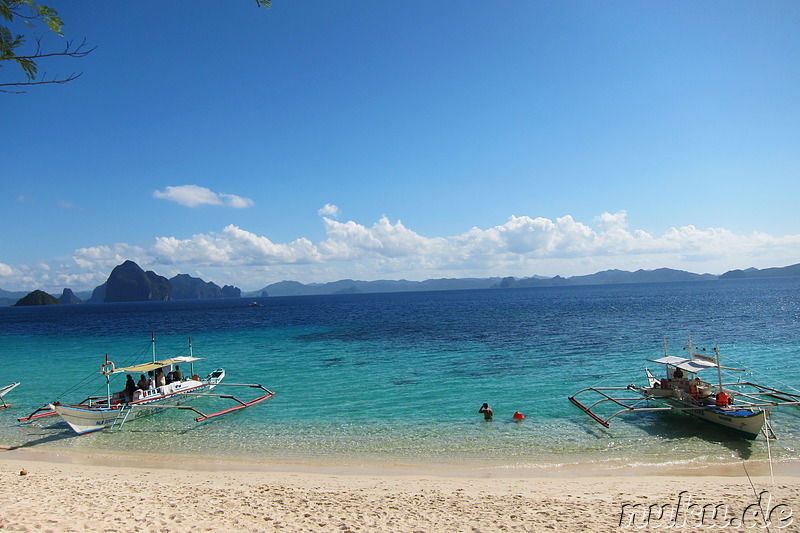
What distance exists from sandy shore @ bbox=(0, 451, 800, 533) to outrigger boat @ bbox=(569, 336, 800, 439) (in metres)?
2.71

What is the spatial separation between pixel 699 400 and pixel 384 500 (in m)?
14.9

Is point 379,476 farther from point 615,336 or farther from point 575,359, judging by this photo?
A: point 615,336

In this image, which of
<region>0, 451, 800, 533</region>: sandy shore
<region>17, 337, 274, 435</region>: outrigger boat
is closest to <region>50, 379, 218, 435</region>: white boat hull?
<region>17, 337, 274, 435</region>: outrigger boat

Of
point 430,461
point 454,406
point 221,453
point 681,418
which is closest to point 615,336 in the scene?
point 681,418

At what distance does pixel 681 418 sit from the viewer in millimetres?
19125

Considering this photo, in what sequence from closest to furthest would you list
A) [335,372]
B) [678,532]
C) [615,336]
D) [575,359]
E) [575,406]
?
[678,532] < [575,406] < [335,372] < [575,359] < [615,336]

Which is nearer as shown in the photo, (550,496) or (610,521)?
(610,521)

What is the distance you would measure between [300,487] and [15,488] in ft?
24.8

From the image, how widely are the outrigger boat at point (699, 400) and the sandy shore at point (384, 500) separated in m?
2.71

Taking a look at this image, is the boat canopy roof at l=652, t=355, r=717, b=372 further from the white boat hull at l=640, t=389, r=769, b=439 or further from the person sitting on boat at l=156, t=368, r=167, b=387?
the person sitting on boat at l=156, t=368, r=167, b=387

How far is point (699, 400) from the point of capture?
733 inches

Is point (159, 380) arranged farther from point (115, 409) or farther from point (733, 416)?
point (733, 416)

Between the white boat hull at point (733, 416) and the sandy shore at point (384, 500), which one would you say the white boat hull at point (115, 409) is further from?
the white boat hull at point (733, 416)

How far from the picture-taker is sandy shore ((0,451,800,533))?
9602 mm
